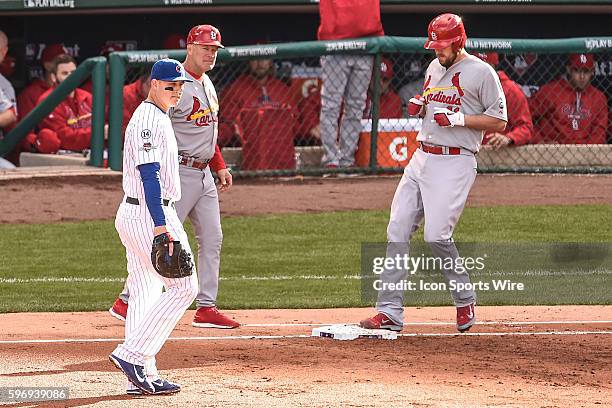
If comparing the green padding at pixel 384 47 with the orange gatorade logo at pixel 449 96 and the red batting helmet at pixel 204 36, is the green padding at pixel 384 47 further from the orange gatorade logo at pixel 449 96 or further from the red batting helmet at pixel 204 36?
the orange gatorade logo at pixel 449 96

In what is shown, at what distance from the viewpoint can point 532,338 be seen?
855cm

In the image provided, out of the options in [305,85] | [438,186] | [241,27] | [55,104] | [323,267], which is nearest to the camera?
[438,186]

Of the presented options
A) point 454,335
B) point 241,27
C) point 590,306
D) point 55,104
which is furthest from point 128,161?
point 241,27

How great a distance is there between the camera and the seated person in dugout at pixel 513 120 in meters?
14.7

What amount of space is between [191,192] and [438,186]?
1433 mm

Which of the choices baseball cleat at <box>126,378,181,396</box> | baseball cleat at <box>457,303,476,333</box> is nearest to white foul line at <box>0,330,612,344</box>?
baseball cleat at <box>457,303,476,333</box>

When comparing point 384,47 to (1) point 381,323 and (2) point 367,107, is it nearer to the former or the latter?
(2) point 367,107

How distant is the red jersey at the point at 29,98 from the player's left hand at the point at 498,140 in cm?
462

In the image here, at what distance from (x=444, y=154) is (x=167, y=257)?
2.31 meters

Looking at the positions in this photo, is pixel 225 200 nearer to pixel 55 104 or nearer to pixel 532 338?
pixel 55 104

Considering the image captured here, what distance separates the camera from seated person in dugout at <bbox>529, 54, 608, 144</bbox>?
15.4m

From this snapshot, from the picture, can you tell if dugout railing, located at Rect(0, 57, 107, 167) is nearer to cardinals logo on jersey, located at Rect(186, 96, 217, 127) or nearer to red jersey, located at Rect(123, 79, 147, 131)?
red jersey, located at Rect(123, 79, 147, 131)

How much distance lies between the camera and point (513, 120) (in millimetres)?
14969

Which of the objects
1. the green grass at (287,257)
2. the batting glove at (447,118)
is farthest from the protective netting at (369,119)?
the batting glove at (447,118)
